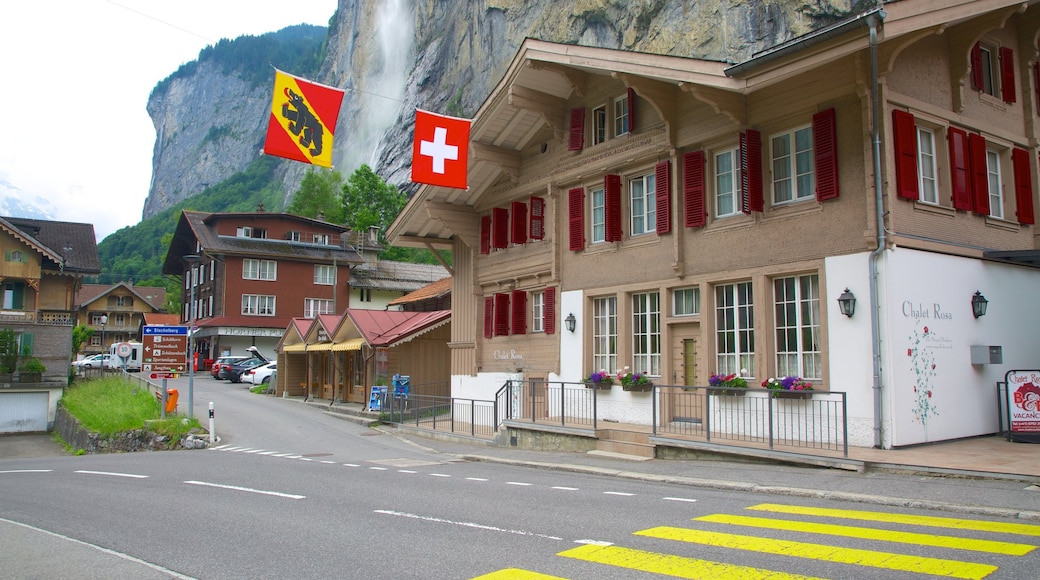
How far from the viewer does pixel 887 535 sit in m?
7.11

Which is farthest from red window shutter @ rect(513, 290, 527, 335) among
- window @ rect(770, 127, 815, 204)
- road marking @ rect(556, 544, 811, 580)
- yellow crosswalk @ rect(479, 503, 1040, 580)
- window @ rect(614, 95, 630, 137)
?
road marking @ rect(556, 544, 811, 580)

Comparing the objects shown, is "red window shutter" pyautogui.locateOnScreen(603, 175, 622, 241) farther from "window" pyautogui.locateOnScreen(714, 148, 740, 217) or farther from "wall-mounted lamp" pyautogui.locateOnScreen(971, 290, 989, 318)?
"wall-mounted lamp" pyautogui.locateOnScreen(971, 290, 989, 318)

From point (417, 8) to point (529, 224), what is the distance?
7956 cm

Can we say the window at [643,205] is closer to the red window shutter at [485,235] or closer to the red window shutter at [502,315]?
the red window shutter at [502,315]

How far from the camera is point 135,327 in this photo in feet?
289

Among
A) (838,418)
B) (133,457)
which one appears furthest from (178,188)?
(838,418)

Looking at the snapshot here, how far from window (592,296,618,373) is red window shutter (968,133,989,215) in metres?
7.51

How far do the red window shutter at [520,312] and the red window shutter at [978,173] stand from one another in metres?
10.9

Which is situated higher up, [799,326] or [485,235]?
[485,235]

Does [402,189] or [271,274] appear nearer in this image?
[271,274]

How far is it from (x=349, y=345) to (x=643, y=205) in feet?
50.4

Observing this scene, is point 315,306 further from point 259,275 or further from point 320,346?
point 320,346

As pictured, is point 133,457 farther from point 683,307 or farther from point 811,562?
point 811,562

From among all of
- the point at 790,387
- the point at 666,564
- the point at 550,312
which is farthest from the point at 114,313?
the point at 666,564
